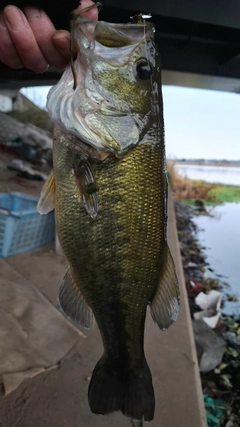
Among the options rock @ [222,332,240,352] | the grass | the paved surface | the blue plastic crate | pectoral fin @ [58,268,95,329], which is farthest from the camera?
the grass

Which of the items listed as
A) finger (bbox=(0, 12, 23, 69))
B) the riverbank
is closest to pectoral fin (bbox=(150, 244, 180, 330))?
finger (bbox=(0, 12, 23, 69))

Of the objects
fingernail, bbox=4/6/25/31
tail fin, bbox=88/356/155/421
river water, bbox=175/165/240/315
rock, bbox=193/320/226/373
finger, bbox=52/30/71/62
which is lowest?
river water, bbox=175/165/240/315

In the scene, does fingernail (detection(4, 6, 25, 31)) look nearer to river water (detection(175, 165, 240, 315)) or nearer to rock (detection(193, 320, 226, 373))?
rock (detection(193, 320, 226, 373))

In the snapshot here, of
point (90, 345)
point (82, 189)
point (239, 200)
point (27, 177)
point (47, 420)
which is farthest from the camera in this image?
point (239, 200)

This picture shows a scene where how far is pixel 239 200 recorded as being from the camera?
20.2m

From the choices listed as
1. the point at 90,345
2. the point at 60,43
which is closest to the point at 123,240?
the point at 60,43

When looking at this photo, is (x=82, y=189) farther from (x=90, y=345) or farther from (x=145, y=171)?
(x=90, y=345)

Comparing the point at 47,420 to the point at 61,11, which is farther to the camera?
the point at 47,420

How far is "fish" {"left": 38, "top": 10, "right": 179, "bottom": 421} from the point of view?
1269 millimetres

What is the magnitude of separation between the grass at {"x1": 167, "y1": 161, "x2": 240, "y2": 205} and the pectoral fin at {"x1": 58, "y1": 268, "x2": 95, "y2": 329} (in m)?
16.1

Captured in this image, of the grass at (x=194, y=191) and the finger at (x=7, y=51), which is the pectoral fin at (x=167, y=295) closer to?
the finger at (x=7, y=51)

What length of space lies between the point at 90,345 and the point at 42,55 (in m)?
2.30

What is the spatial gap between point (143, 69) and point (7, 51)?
50 centimetres

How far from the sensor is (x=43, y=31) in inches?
49.9
